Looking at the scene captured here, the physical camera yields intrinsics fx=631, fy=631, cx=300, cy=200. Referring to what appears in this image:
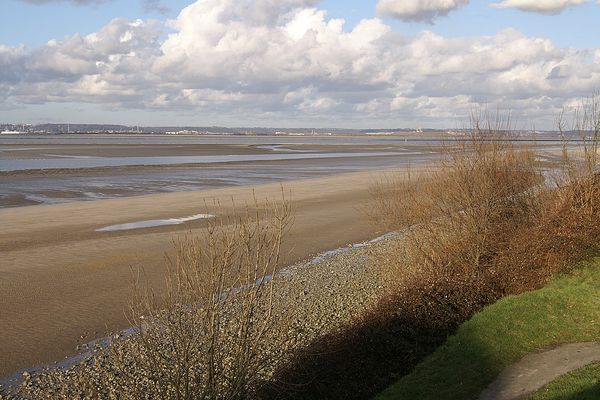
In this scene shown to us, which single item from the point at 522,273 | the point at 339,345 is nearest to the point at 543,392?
the point at 339,345

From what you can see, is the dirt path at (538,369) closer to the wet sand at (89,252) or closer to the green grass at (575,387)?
the green grass at (575,387)

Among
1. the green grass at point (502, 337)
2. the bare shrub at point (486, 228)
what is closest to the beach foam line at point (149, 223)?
the bare shrub at point (486, 228)

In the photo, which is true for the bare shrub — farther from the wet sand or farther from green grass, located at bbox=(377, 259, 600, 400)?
the wet sand

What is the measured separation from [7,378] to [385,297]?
23.9 feet

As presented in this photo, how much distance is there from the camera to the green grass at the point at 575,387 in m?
8.56

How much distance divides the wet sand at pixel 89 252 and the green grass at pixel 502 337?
7.04m

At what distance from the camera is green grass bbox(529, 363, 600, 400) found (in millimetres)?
8556

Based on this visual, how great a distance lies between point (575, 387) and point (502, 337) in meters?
2.64

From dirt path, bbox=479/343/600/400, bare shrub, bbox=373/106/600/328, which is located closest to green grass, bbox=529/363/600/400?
dirt path, bbox=479/343/600/400

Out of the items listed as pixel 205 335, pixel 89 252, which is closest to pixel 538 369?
pixel 205 335

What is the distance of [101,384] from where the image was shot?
34.2ft

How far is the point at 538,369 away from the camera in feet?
33.1

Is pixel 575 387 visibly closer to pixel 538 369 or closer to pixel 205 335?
pixel 538 369

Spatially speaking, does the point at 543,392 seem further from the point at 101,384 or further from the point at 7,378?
the point at 7,378
